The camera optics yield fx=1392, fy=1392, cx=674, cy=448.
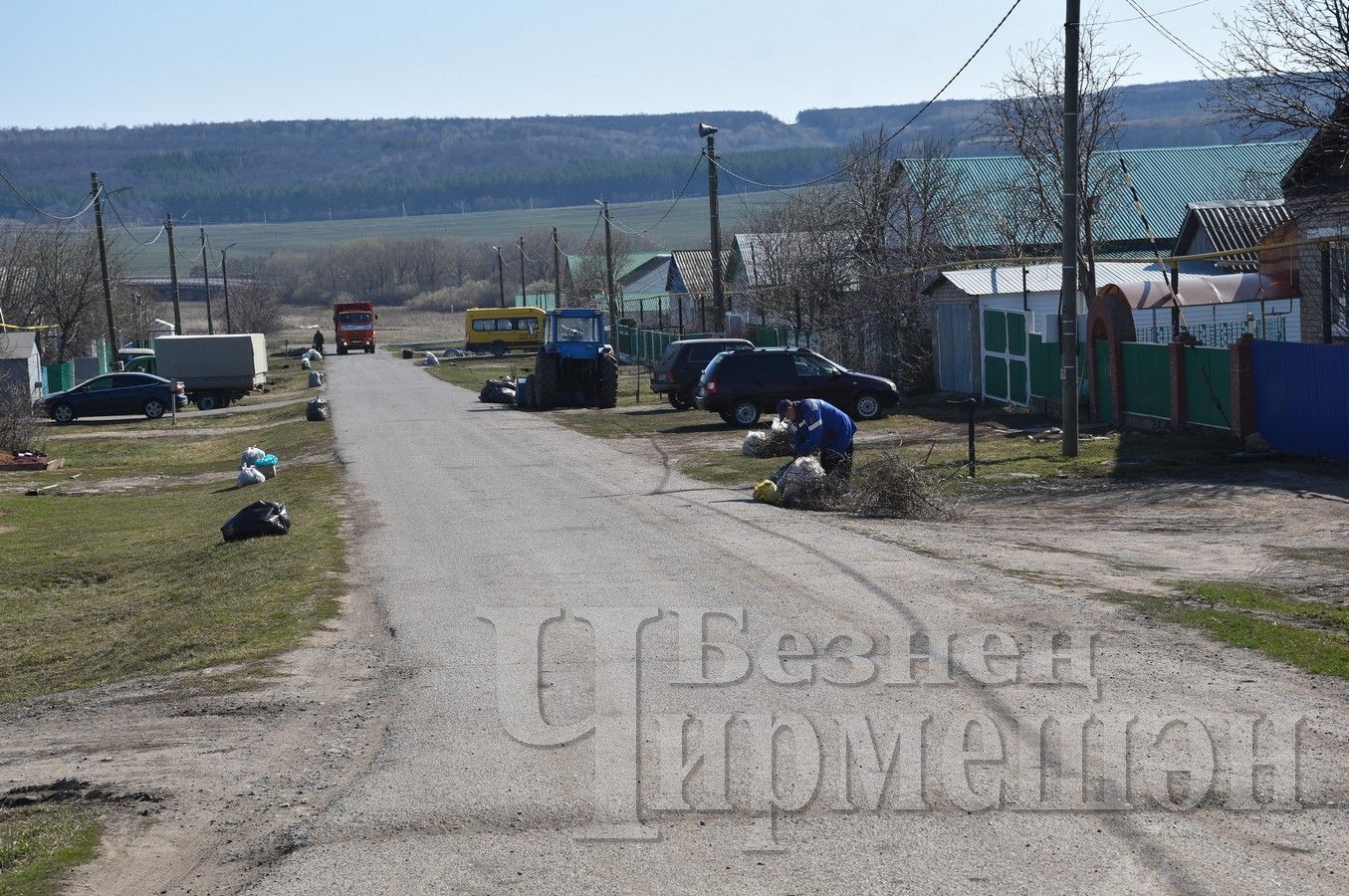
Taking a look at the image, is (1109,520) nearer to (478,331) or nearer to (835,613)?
(835,613)

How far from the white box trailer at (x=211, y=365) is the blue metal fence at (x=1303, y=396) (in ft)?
129

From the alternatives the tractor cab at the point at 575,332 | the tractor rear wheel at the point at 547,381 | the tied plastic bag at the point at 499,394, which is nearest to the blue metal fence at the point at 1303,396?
the tractor cab at the point at 575,332

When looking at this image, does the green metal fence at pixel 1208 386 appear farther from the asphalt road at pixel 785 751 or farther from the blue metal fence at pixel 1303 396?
the asphalt road at pixel 785 751

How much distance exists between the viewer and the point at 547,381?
126 feet

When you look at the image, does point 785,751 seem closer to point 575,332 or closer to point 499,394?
point 575,332

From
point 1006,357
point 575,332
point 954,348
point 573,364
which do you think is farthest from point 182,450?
point 1006,357

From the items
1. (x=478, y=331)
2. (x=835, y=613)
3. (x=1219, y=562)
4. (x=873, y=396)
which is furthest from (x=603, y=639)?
→ (x=478, y=331)

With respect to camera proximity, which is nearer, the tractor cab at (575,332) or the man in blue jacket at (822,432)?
the man in blue jacket at (822,432)

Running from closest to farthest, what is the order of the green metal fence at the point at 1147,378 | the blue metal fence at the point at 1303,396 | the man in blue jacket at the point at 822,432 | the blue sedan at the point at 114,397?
the man in blue jacket at the point at 822,432 → the blue metal fence at the point at 1303,396 → the green metal fence at the point at 1147,378 → the blue sedan at the point at 114,397

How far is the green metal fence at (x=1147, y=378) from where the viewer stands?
24.0 m

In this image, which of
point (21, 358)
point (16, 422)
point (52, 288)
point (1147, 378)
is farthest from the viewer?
point (52, 288)

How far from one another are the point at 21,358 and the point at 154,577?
32220 millimetres

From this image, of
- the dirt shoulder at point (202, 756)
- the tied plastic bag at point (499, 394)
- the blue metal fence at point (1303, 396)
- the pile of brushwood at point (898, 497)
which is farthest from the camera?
the tied plastic bag at point (499, 394)

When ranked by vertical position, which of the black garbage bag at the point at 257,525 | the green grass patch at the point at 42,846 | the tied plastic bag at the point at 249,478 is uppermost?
the green grass patch at the point at 42,846
